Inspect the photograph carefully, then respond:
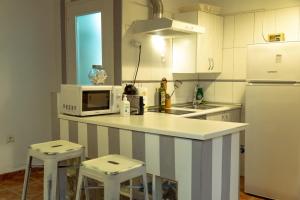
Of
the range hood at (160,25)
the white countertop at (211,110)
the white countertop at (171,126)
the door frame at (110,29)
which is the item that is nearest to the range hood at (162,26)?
the range hood at (160,25)

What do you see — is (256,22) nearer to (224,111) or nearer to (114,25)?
(224,111)

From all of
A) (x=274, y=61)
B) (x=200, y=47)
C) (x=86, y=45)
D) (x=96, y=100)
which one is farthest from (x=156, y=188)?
(x=86, y=45)

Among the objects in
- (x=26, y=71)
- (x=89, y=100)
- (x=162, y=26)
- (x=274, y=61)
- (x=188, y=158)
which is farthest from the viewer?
(x=26, y=71)

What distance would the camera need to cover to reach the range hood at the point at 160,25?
9.37 ft

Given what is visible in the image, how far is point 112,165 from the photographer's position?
173 centimetres

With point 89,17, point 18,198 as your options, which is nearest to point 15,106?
point 18,198

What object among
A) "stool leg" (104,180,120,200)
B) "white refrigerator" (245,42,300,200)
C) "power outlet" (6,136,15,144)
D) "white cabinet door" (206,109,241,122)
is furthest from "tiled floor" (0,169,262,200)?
"stool leg" (104,180,120,200)

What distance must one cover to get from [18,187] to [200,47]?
2543 mm

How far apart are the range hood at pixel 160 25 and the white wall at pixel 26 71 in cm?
129

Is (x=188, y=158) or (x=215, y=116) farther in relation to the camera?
(x=215, y=116)

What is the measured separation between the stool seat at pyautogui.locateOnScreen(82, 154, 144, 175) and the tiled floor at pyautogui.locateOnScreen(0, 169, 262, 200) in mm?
1542

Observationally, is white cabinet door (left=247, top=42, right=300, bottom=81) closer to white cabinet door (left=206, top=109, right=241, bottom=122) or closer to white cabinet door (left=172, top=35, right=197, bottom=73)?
white cabinet door (left=206, top=109, right=241, bottom=122)

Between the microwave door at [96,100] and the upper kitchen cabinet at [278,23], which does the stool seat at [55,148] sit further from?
the upper kitchen cabinet at [278,23]

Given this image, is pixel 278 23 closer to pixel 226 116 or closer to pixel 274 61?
pixel 274 61
